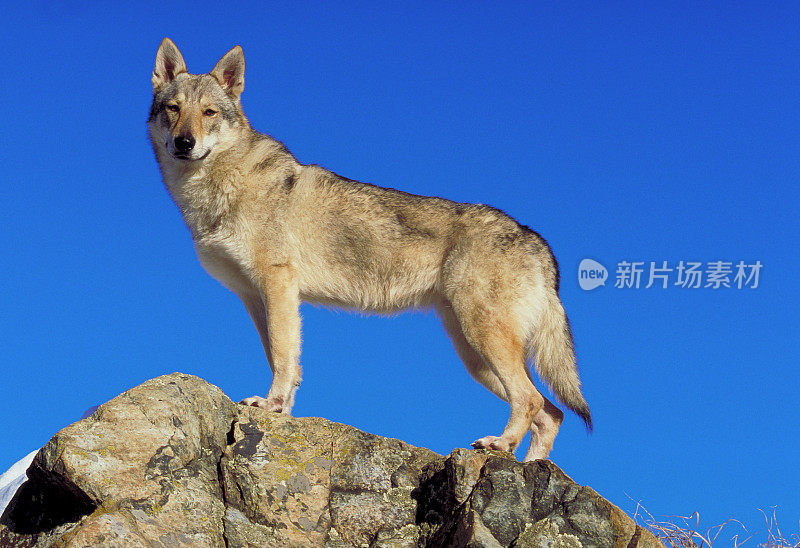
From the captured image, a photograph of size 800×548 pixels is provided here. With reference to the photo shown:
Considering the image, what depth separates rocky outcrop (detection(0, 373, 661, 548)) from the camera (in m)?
5.21

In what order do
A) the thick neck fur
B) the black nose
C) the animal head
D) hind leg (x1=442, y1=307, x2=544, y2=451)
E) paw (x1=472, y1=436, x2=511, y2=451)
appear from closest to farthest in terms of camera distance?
paw (x1=472, y1=436, x2=511, y2=451) → hind leg (x1=442, y1=307, x2=544, y2=451) → the black nose → the animal head → the thick neck fur

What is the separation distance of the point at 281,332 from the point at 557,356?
120 inches

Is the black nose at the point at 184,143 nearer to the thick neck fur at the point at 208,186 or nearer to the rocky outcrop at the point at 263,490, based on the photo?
the thick neck fur at the point at 208,186

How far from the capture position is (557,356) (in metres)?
7.86

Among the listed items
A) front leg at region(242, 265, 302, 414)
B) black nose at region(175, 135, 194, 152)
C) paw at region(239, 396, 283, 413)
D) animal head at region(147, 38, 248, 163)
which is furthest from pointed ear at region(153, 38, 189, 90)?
paw at region(239, 396, 283, 413)

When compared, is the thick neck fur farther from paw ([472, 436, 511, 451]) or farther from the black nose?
paw ([472, 436, 511, 451])

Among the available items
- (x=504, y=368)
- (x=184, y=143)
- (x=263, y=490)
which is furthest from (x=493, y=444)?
(x=184, y=143)

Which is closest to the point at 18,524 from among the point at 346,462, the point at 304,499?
the point at 304,499

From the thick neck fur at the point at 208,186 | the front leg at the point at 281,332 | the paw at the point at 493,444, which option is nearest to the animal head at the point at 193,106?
the thick neck fur at the point at 208,186

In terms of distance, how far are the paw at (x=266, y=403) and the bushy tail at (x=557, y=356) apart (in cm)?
280

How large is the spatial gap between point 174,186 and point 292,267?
1.92 m

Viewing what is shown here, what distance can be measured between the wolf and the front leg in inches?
0.5

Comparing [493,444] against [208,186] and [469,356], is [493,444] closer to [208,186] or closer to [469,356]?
[469,356]

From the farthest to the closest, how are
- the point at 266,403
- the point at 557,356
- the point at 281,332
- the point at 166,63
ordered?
the point at 166,63
the point at 557,356
the point at 281,332
the point at 266,403
